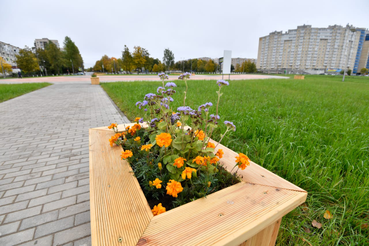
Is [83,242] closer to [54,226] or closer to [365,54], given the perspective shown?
[54,226]

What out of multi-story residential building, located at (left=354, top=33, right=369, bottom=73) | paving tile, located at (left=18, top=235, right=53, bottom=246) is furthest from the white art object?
multi-story residential building, located at (left=354, top=33, right=369, bottom=73)

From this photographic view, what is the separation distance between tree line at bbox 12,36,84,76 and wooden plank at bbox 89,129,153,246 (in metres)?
43.2

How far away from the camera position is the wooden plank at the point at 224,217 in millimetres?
747

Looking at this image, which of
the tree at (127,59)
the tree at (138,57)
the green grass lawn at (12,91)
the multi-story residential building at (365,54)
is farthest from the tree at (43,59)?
the multi-story residential building at (365,54)

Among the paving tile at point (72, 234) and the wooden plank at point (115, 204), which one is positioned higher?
the wooden plank at point (115, 204)

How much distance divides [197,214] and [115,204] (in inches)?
18.2

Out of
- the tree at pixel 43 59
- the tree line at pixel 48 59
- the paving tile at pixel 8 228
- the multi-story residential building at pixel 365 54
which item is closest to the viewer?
the paving tile at pixel 8 228

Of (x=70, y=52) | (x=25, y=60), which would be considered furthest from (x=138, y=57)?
(x=70, y=52)

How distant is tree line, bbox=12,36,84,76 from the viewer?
3247 centimetres

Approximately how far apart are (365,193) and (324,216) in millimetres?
424

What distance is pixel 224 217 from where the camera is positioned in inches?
34.1

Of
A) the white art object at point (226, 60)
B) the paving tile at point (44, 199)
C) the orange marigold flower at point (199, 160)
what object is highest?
the white art object at point (226, 60)

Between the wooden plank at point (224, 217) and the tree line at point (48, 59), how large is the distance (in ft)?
144

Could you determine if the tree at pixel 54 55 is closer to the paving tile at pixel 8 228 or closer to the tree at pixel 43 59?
the tree at pixel 43 59
